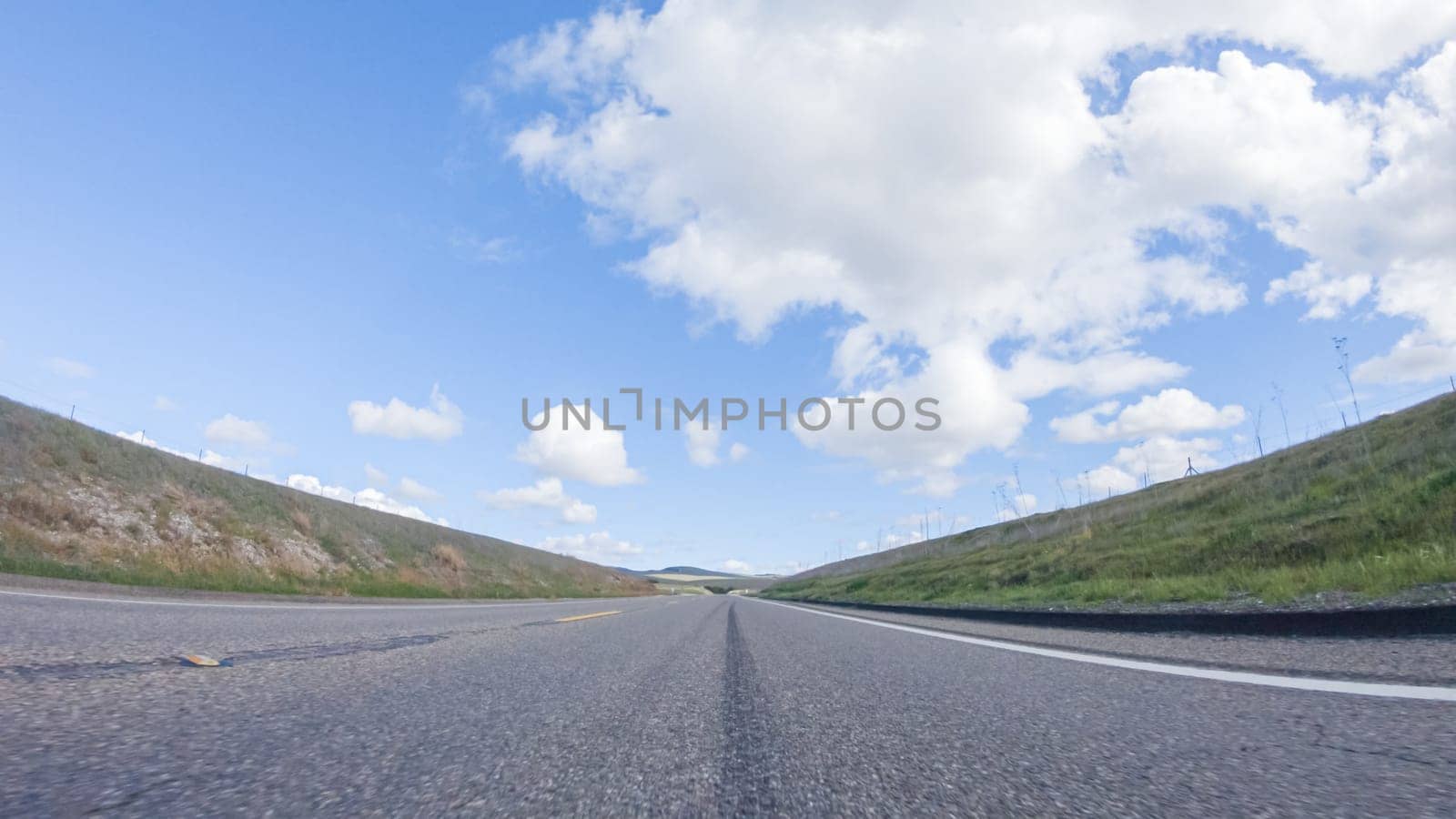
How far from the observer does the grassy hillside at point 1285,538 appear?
8836 millimetres

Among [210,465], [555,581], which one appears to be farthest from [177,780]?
[555,581]

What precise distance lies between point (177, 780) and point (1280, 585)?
10.4 meters

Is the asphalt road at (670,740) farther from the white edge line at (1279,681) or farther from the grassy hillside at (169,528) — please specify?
the grassy hillside at (169,528)

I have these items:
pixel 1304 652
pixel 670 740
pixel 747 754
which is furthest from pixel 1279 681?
pixel 670 740

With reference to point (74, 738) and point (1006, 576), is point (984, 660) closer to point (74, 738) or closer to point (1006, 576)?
point (74, 738)

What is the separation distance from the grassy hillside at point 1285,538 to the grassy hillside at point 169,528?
61.0 ft

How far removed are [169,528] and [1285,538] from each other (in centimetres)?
2699

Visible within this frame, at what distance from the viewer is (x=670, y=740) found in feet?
7.98

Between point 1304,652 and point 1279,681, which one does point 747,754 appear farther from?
point 1304,652

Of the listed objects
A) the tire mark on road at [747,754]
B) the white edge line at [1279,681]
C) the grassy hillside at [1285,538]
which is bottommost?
the tire mark on road at [747,754]

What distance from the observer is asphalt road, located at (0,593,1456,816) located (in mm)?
1701

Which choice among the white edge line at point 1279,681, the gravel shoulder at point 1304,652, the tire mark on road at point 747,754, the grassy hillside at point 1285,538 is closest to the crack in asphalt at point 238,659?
the tire mark on road at point 747,754

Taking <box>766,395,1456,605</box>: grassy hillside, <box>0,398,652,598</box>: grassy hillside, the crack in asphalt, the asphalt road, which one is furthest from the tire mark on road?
<box>0,398,652,598</box>: grassy hillside

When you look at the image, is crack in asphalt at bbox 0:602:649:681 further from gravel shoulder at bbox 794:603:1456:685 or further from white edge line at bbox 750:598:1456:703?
gravel shoulder at bbox 794:603:1456:685
